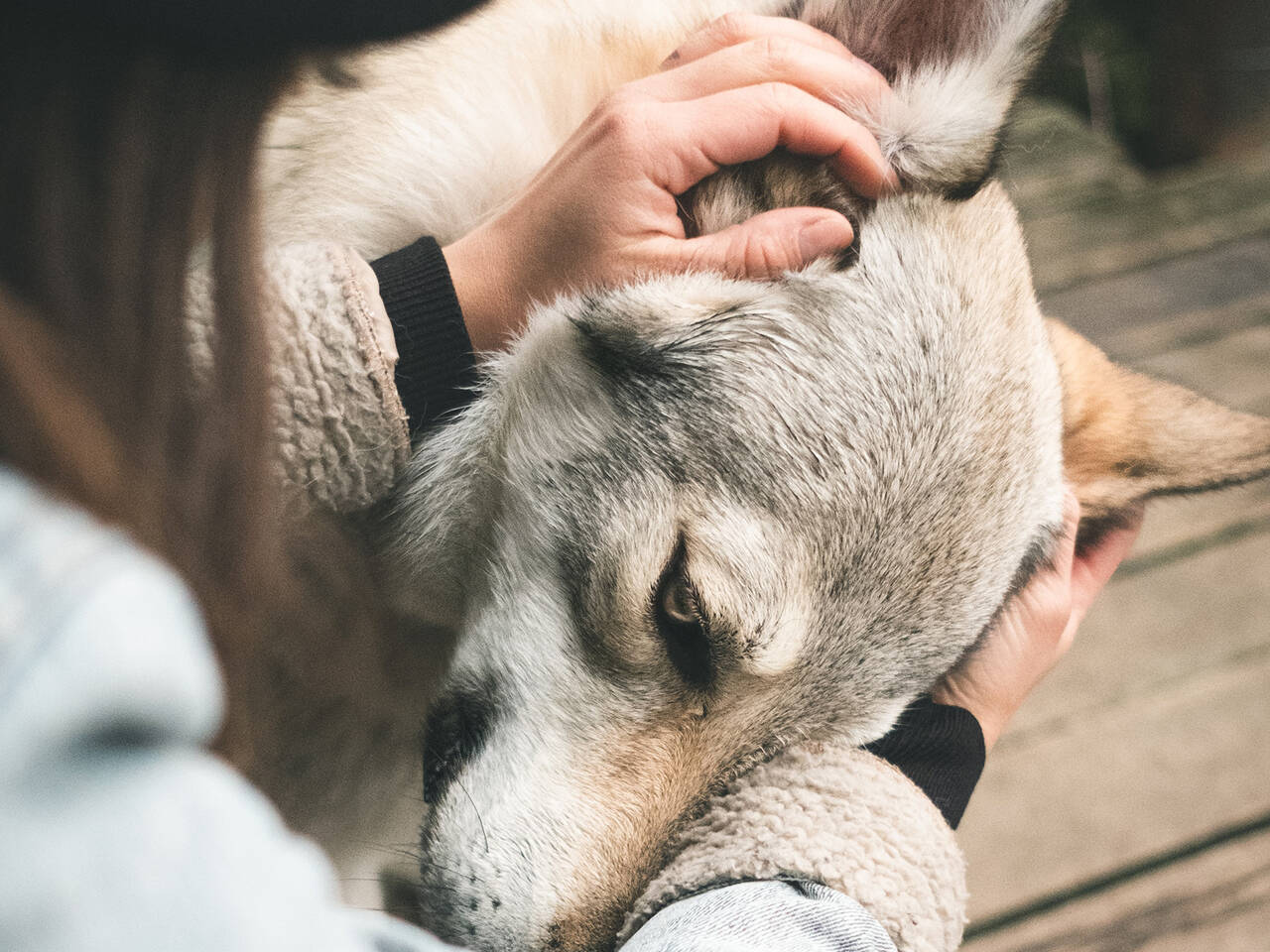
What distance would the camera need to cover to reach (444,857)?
131 centimetres

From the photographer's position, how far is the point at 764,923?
109 cm

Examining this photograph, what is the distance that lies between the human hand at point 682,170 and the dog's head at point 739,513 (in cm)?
5

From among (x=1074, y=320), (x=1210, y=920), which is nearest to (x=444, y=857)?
(x=1210, y=920)

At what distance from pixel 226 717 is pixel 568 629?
645 mm

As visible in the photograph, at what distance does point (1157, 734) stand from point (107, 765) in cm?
265

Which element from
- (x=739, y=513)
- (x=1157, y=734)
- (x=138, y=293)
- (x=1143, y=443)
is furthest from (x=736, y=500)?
(x=1157, y=734)

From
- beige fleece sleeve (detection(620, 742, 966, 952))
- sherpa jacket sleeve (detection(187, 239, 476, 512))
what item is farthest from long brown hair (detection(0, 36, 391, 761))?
beige fleece sleeve (detection(620, 742, 966, 952))

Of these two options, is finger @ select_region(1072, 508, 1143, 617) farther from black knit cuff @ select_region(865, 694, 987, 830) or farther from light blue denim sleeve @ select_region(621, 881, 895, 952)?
light blue denim sleeve @ select_region(621, 881, 895, 952)

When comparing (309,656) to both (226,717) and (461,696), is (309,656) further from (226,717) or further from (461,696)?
(226,717)

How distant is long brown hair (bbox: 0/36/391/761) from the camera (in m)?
0.57

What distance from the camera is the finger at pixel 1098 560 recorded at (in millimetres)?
1723

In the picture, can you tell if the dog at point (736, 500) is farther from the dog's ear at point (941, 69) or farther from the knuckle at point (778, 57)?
the knuckle at point (778, 57)

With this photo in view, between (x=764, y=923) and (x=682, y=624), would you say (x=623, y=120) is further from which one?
(x=764, y=923)

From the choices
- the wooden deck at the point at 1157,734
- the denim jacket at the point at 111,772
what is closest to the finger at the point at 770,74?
the wooden deck at the point at 1157,734
